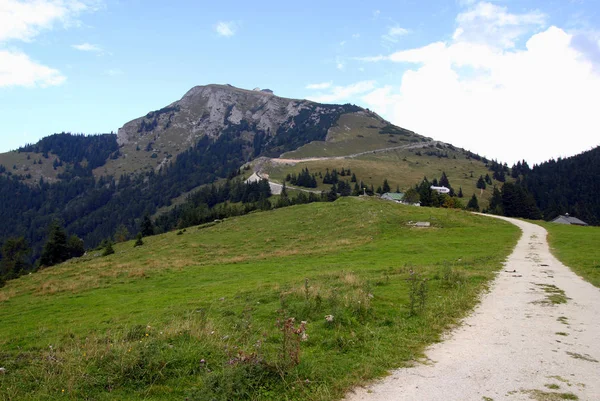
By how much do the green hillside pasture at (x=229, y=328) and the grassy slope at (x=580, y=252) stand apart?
423 cm

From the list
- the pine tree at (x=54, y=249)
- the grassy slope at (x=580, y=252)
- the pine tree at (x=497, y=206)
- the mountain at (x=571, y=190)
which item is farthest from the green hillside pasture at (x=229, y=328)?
the mountain at (x=571, y=190)

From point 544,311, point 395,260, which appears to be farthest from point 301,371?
point 395,260

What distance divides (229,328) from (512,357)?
299 inches

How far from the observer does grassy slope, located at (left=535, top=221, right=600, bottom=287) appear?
758 inches

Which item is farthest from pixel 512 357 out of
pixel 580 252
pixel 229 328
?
pixel 580 252

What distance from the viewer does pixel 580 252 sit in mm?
28609

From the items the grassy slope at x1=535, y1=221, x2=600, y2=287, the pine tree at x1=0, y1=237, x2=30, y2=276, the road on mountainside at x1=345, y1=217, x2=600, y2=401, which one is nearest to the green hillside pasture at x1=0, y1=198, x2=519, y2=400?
the road on mountainside at x1=345, y1=217, x2=600, y2=401

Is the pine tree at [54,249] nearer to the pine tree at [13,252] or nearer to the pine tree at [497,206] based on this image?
the pine tree at [13,252]

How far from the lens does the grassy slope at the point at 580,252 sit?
63.2ft

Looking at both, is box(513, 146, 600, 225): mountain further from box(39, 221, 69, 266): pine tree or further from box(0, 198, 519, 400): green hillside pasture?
box(39, 221, 69, 266): pine tree

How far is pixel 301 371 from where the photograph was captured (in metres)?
6.82

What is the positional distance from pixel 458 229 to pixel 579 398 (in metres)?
42.3

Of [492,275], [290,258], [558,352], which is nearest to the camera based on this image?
[558,352]

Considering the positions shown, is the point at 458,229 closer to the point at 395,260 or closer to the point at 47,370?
the point at 395,260
